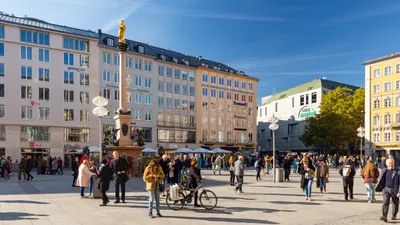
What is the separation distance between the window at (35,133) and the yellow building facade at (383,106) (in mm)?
49968

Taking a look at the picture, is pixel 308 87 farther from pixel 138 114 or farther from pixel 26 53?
Result: pixel 26 53

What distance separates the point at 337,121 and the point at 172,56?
97.1 feet

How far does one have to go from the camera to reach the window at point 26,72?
48609mm

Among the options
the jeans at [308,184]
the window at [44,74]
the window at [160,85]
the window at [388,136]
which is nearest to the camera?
the jeans at [308,184]

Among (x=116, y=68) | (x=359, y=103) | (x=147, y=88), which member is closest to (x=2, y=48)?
(x=116, y=68)

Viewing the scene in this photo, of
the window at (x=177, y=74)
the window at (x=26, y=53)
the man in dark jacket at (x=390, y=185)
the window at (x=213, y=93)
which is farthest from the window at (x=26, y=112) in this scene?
the man in dark jacket at (x=390, y=185)

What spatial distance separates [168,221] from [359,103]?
63.0m

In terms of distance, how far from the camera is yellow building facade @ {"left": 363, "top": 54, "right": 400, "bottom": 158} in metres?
60.4

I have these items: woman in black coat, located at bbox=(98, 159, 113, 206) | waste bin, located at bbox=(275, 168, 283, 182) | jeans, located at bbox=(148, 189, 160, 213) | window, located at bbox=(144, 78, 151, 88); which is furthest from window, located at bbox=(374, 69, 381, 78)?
jeans, located at bbox=(148, 189, 160, 213)

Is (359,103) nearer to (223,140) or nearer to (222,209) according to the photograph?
(223,140)

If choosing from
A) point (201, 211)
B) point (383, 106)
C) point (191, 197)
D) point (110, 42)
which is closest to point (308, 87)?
point (383, 106)

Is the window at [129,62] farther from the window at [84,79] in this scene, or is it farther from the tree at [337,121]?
the tree at [337,121]

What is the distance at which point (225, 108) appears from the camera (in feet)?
233

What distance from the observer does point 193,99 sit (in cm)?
→ 6656
